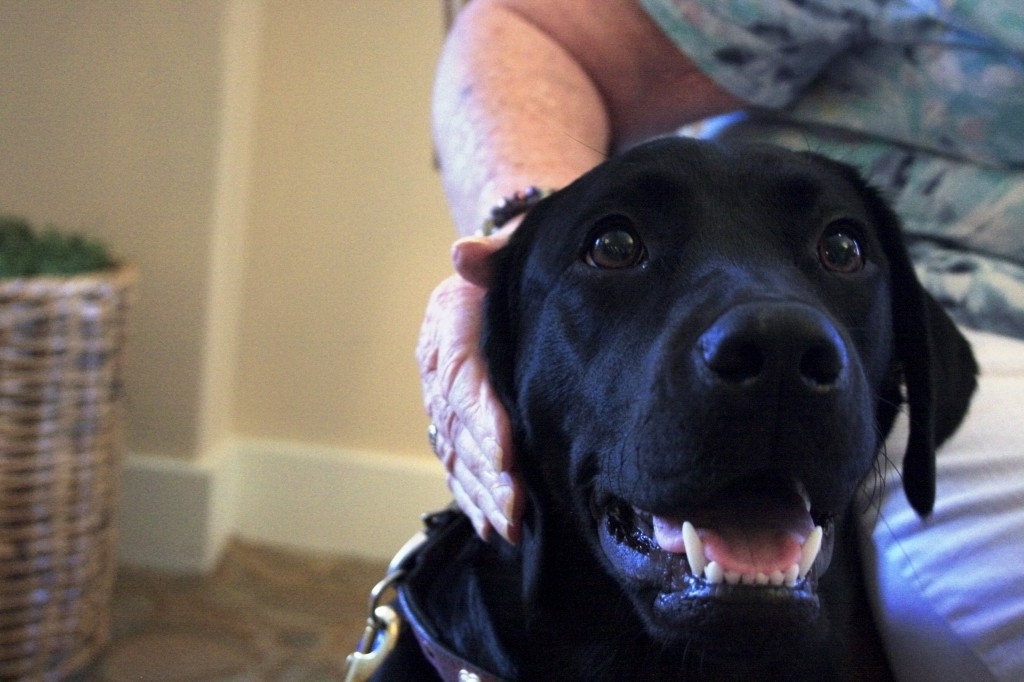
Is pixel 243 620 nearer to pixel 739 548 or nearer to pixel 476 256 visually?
pixel 476 256

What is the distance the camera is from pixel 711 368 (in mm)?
661

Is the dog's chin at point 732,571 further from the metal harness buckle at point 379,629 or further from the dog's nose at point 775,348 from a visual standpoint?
the metal harness buckle at point 379,629

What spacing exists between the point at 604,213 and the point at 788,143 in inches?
19.4

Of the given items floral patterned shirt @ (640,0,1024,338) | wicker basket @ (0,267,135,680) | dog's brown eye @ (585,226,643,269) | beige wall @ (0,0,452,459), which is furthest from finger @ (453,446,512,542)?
beige wall @ (0,0,452,459)

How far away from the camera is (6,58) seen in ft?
6.75

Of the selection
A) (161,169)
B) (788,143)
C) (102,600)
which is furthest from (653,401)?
(161,169)

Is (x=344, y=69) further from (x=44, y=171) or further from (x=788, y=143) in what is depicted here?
(x=788, y=143)

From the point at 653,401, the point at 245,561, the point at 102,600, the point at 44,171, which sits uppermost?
the point at 653,401

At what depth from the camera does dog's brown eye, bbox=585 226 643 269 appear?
880 mm

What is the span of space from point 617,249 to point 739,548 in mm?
313

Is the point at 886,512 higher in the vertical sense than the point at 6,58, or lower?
lower

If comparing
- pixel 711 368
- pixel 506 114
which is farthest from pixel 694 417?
pixel 506 114

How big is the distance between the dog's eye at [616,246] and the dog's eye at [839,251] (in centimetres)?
19

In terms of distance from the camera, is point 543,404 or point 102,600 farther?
point 102,600
